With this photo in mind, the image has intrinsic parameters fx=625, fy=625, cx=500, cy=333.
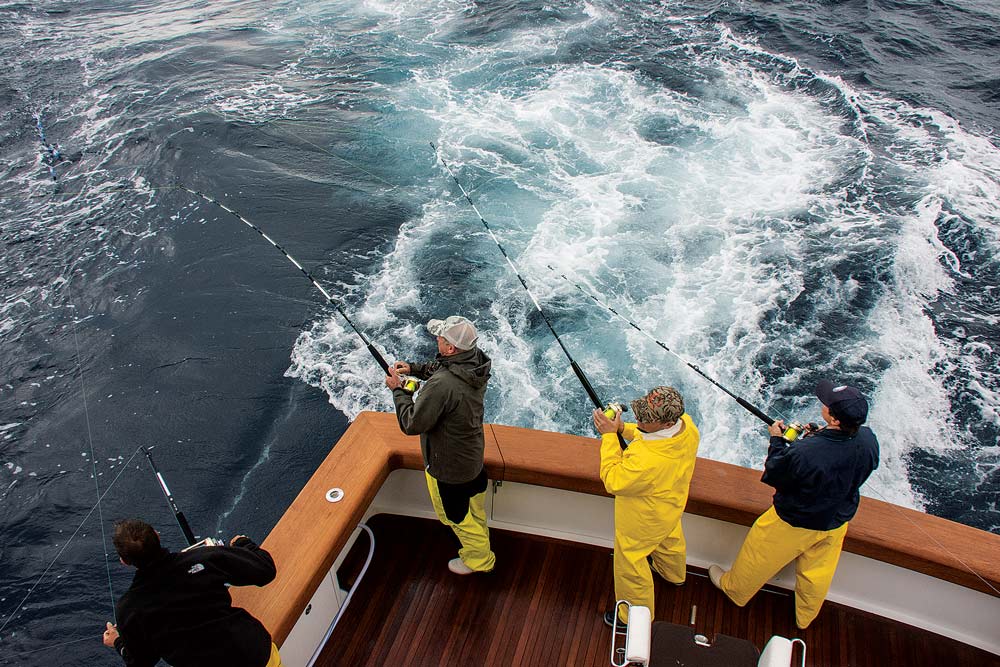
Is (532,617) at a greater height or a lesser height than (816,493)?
lesser

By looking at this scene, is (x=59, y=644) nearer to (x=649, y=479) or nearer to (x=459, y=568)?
(x=459, y=568)

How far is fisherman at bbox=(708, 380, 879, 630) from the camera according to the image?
2.25m

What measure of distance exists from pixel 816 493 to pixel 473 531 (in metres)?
1.40

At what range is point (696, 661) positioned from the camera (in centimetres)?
198

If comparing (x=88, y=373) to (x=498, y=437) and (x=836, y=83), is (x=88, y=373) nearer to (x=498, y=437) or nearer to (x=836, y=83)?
(x=498, y=437)

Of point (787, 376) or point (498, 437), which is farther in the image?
point (787, 376)

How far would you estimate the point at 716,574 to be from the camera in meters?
2.87

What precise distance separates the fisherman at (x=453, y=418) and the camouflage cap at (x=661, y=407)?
606 millimetres

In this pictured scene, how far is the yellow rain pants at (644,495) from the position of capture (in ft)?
7.43

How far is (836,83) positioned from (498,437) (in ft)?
31.6

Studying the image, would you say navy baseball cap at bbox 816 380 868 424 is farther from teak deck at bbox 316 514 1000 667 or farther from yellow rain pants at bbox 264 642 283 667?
yellow rain pants at bbox 264 642 283 667

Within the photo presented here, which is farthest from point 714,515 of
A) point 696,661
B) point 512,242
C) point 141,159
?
point 141,159

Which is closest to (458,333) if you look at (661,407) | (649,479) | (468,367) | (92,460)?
(468,367)

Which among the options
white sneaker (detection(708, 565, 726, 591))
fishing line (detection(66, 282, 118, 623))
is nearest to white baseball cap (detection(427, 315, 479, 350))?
white sneaker (detection(708, 565, 726, 591))
